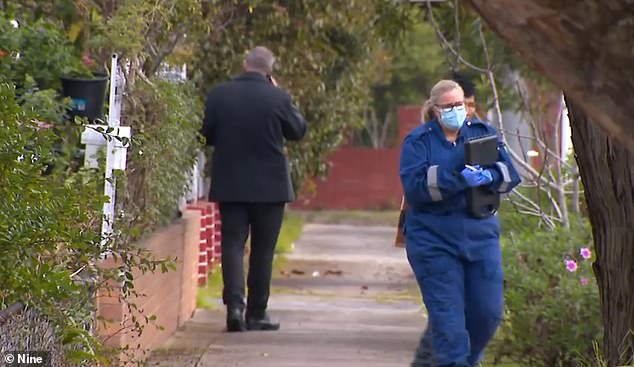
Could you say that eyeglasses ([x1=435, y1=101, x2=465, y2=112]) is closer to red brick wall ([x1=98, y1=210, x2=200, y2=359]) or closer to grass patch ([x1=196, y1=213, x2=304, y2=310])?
red brick wall ([x1=98, y1=210, x2=200, y2=359])

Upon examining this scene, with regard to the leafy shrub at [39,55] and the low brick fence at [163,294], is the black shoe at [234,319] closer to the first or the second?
the low brick fence at [163,294]

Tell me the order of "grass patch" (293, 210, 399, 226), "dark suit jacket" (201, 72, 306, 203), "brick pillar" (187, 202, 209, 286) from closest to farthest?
1. "dark suit jacket" (201, 72, 306, 203)
2. "brick pillar" (187, 202, 209, 286)
3. "grass patch" (293, 210, 399, 226)

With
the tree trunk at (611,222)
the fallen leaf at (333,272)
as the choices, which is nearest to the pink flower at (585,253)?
the tree trunk at (611,222)

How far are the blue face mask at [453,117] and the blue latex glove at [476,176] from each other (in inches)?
10.0

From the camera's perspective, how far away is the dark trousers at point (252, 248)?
34.1 ft

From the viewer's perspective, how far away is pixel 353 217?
31.2m

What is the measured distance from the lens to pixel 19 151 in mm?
5656

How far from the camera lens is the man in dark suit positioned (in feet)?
33.8

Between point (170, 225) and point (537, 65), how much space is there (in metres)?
6.82

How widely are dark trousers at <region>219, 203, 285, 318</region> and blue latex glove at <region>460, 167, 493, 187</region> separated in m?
3.18

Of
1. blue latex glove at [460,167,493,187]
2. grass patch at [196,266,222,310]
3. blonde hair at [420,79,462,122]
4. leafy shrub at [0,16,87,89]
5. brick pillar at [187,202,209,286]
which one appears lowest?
grass patch at [196,266,222,310]

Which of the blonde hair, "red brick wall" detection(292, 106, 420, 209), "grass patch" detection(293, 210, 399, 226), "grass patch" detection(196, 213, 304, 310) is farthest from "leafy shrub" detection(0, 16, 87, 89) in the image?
"red brick wall" detection(292, 106, 420, 209)

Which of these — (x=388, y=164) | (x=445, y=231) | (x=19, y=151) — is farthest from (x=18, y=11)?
(x=388, y=164)

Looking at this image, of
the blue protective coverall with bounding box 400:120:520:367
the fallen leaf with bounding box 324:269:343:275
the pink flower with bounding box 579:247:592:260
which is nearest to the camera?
the blue protective coverall with bounding box 400:120:520:367
